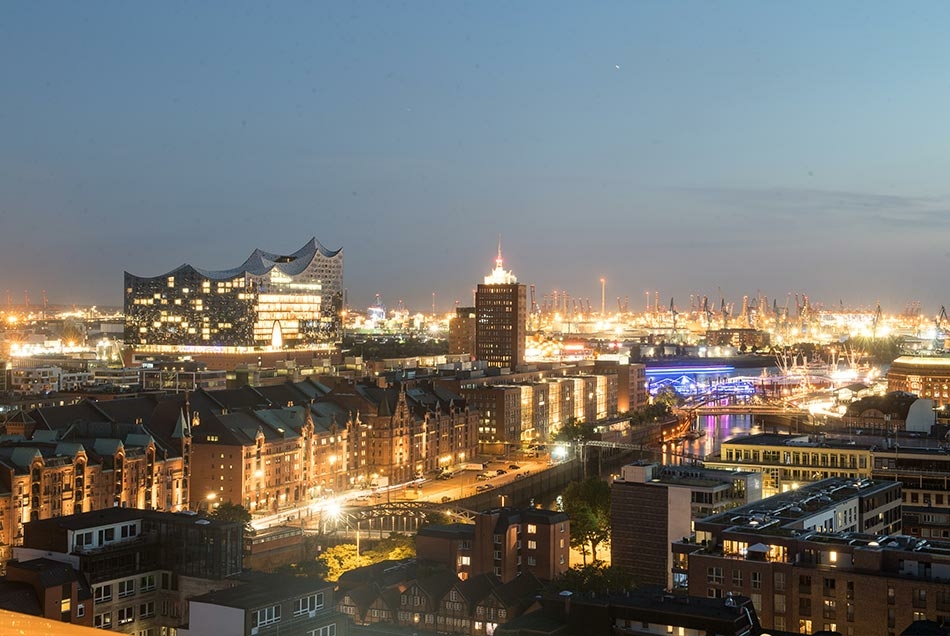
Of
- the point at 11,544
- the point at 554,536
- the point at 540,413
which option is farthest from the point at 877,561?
the point at 540,413

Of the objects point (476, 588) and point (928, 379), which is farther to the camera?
point (928, 379)

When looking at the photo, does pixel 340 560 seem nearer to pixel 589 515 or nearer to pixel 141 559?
pixel 589 515

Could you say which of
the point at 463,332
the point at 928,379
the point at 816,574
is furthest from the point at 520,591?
the point at 463,332

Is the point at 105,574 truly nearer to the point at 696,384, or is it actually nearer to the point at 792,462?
the point at 792,462

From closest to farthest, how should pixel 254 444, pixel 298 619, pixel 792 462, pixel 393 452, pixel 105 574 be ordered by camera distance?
1. pixel 298 619
2. pixel 105 574
3. pixel 792 462
4. pixel 254 444
5. pixel 393 452

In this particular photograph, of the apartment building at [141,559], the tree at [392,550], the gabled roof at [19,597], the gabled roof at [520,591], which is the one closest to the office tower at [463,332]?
the tree at [392,550]

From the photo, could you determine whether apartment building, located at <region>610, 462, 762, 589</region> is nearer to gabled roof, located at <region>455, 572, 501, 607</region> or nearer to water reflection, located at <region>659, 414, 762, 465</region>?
gabled roof, located at <region>455, 572, 501, 607</region>

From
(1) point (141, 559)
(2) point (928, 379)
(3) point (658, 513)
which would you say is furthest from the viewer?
(2) point (928, 379)

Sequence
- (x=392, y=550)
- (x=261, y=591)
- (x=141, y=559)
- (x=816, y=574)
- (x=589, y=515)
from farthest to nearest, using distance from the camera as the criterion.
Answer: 1. (x=589, y=515)
2. (x=392, y=550)
3. (x=141, y=559)
4. (x=816, y=574)
5. (x=261, y=591)
